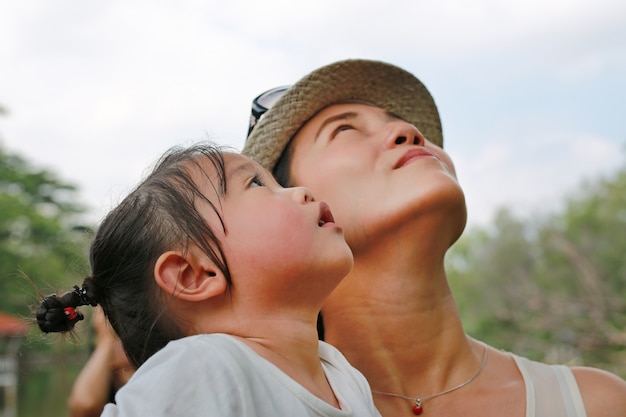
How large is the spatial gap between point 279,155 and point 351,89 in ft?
1.06

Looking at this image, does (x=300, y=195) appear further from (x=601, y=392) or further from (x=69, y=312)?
(x=601, y=392)

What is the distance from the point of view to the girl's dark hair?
4.55 ft

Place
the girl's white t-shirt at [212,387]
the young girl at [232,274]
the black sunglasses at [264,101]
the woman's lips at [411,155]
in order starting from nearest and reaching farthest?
1. the girl's white t-shirt at [212,387]
2. the young girl at [232,274]
3. the woman's lips at [411,155]
4. the black sunglasses at [264,101]

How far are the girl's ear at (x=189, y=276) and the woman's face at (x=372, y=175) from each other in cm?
50

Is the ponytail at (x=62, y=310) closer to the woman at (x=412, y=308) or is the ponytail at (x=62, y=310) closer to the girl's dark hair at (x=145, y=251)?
the girl's dark hair at (x=145, y=251)

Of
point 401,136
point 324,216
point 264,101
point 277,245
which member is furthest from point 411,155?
point 264,101

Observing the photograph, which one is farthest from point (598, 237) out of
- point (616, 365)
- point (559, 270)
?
point (616, 365)

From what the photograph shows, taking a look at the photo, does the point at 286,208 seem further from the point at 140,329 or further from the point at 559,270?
the point at 559,270

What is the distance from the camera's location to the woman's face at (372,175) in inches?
66.9

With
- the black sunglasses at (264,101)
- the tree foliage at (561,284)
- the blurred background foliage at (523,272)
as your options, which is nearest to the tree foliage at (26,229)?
the blurred background foliage at (523,272)

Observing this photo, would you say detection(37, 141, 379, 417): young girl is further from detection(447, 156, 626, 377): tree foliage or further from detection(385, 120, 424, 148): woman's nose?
detection(447, 156, 626, 377): tree foliage

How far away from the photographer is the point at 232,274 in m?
1.35

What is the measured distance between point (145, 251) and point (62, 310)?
10.8 inches

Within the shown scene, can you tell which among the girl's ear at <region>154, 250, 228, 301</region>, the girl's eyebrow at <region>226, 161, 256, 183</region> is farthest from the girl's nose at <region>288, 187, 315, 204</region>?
the girl's ear at <region>154, 250, 228, 301</region>
